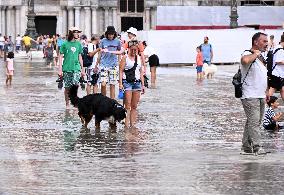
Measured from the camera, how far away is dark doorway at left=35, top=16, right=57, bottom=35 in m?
82.5

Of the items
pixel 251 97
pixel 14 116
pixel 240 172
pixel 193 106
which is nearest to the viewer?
pixel 240 172

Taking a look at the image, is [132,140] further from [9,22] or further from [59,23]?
[59,23]

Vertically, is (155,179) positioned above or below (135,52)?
below

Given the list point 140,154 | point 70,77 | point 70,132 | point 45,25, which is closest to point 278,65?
point 70,77

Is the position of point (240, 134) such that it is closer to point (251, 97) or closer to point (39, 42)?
point (251, 97)

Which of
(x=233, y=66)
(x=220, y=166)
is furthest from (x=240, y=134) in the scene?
(x=233, y=66)

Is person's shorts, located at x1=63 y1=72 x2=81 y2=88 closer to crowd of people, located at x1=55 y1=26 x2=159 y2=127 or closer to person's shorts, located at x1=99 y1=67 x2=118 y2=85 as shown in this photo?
crowd of people, located at x1=55 y1=26 x2=159 y2=127

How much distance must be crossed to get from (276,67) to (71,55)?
422cm

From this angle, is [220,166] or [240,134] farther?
[240,134]

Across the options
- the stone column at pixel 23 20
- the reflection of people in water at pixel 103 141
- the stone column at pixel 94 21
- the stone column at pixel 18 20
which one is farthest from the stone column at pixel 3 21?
the reflection of people in water at pixel 103 141

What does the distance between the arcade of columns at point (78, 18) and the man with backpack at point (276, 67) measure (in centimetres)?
5640

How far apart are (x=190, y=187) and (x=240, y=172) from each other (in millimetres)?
1240

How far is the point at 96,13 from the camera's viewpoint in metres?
77.0

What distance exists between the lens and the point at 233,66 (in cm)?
4906
